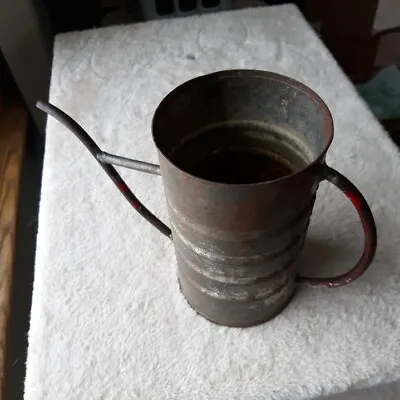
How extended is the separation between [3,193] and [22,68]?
246mm

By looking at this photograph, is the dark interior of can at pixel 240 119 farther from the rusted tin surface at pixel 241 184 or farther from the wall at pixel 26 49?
the wall at pixel 26 49

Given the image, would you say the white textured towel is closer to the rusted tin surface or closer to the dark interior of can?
the rusted tin surface

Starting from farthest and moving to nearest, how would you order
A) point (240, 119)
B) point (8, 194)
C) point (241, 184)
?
1. point (8, 194)
2. point (240, 119)
3. point (241, 184)

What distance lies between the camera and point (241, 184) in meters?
0.40

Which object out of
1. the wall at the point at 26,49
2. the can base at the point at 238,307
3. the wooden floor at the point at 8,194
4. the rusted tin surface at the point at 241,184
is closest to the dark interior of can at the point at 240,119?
the rusted tin surface at the point at 241,184

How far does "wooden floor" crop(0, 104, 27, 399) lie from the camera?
694 mm

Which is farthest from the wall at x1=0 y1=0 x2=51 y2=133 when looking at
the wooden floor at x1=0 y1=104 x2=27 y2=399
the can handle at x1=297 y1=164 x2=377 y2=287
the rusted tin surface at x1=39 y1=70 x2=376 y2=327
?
the can handle at x1=297 y1=164 x2=377 y2=287

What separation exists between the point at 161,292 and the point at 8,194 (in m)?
0.37

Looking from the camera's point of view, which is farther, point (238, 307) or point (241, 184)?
point (238, 307)

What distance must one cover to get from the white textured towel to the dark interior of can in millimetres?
162

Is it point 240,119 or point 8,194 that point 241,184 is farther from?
point 8,194

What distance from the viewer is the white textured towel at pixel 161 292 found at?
53 centimetres

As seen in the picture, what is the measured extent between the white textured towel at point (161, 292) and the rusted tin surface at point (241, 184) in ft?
0.13

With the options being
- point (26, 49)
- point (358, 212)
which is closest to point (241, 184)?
point (358, 212)
